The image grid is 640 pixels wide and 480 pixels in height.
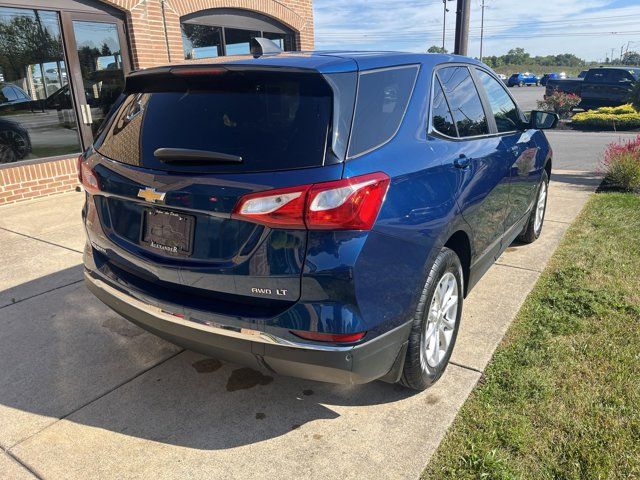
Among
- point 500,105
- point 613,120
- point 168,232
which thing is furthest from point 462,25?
point 613,120

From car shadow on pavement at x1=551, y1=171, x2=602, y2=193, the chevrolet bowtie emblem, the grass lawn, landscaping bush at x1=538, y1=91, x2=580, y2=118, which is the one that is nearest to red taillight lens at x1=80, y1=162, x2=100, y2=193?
the chevrolet bowtie emblem

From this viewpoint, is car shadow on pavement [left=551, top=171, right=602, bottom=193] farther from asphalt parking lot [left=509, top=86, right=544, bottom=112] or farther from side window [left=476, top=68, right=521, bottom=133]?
asphalt parking lot [left=509, top=86, right=544, bottom=112]

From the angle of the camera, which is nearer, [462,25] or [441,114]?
[441,114]

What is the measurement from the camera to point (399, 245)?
231cm

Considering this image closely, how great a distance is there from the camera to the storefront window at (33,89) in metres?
7.11

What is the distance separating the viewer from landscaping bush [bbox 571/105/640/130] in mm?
17625

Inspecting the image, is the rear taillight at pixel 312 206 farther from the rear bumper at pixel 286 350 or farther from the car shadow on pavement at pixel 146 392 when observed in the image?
the car shadow on pavement at pixel 146 392

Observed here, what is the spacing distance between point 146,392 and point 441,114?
2.30 meters

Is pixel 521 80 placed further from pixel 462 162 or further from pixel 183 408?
pixel 183 408

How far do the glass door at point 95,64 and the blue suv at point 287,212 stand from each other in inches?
224

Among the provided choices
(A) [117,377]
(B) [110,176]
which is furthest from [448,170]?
(A) [117,377]

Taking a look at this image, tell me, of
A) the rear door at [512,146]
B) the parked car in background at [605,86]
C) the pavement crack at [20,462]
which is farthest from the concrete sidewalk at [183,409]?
the parked car in background at [605,86]

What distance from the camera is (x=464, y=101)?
3.38 m

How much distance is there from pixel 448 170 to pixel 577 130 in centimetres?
1810
